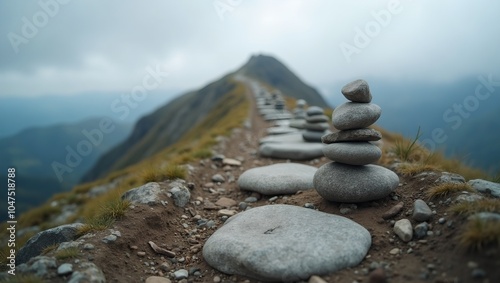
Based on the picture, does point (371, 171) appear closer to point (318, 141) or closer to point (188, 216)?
point (188, 216)

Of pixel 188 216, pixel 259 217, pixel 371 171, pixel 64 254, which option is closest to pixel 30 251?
pixel 64 254

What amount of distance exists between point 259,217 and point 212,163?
597 cm

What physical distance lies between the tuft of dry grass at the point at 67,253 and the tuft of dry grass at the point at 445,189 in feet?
21.3

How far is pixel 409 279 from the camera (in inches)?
167

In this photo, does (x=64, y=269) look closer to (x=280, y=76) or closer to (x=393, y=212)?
(x=393, y=212)

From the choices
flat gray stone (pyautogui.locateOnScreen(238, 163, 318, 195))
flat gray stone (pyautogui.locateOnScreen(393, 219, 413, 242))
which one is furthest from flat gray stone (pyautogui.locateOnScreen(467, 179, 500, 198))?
flat gray stone (pyautogui.locateOnScreen(238, 163, 318, 195))

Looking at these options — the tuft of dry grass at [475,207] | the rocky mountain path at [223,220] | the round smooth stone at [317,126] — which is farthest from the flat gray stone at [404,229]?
the round smooth stone at [317,126]

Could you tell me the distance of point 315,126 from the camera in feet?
47.6

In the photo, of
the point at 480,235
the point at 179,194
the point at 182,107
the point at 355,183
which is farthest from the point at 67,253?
the point at 182,107

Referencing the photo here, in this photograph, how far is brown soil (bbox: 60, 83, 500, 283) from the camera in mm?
4270

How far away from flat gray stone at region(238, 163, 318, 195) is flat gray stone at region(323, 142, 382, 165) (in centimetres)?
177

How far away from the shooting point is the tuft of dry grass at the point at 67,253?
16.1ft

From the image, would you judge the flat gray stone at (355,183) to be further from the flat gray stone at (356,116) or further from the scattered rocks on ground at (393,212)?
the flat gray stone at (356,116)

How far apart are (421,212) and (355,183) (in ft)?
4.57
